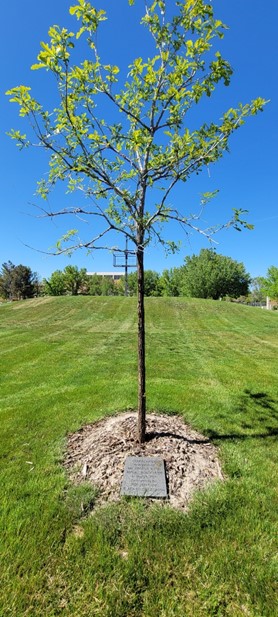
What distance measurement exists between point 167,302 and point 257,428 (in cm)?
1993

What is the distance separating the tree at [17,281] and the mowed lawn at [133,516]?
5316 cm

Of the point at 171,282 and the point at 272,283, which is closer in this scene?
the point at 272,283

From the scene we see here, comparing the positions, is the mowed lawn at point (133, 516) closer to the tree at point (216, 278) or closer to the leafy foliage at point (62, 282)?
the tree at point (216, 278)

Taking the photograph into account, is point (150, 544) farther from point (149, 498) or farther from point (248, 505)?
point (248, 505)

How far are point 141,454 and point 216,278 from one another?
45.6 metres

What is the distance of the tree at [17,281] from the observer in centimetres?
5681

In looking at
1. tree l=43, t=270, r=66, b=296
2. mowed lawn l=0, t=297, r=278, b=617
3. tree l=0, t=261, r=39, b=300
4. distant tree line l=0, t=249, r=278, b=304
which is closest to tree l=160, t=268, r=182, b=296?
distant tree line l=0, t=249, r=278, b=304

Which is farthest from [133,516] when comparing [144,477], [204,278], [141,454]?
[204,278]

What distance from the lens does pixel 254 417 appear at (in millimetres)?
5188

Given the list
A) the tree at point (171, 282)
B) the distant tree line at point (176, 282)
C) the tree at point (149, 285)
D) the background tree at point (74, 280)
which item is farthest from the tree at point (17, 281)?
the tree at point (171, 282)

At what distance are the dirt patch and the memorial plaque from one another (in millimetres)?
87

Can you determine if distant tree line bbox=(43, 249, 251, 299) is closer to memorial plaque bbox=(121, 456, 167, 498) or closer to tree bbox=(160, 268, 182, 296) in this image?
tree bbox=(160, 268, 182, 296)

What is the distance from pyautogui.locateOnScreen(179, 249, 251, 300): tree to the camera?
4725 centimetres

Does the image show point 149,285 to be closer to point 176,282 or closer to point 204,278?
point 176,282
